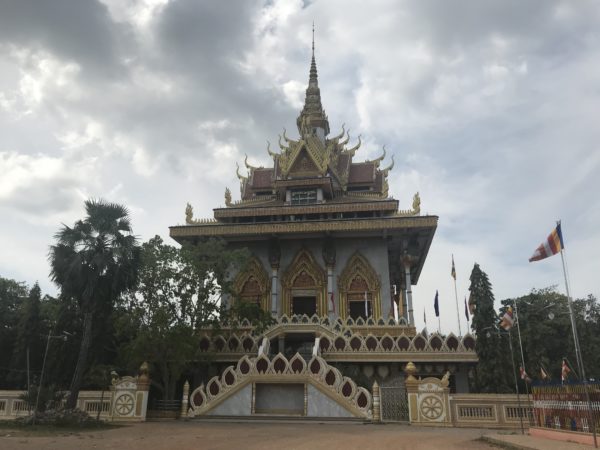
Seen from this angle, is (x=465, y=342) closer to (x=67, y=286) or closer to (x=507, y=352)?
(x=507, y=352)

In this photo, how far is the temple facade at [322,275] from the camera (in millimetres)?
17719

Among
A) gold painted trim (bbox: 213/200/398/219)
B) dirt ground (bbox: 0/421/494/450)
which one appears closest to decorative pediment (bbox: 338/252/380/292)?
gold painted trim (bbox: 213/200/398/219)

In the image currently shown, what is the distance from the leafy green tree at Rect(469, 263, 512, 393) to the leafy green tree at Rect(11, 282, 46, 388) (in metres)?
21.1

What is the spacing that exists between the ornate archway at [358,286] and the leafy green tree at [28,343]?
15.6m

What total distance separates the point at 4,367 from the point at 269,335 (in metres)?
15.2

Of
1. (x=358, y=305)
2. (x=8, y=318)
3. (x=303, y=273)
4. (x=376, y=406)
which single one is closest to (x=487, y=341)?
(x=376, y=406)

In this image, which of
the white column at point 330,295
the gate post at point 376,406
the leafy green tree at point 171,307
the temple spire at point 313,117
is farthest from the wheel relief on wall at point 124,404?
the temple spire at point 313,117

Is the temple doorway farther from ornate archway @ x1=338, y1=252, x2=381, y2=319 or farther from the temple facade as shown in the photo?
ornate archway @ x1=338, y1=252, x2=381, y2=319

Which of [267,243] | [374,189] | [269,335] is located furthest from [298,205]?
[269,335]

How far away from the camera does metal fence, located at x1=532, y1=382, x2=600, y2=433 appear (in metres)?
9.48

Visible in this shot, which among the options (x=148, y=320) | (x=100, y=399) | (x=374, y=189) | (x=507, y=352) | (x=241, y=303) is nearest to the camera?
(x=100, y=399)

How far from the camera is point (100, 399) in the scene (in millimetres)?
17219

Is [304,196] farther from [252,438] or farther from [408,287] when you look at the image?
[252,438]

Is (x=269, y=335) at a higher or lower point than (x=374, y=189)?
lower
